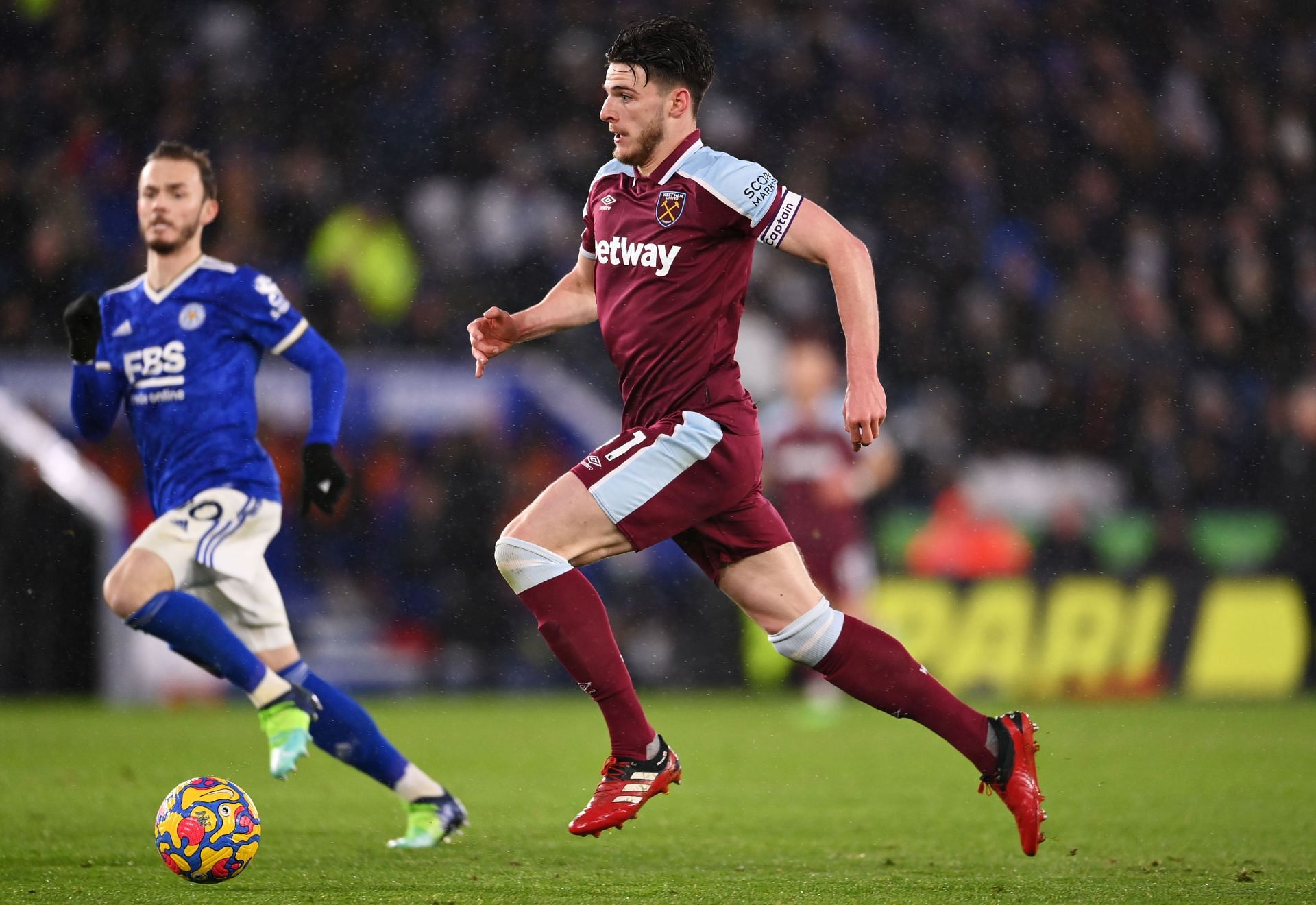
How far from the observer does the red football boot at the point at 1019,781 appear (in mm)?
4457

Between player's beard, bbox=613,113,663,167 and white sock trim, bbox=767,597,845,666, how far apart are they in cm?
124

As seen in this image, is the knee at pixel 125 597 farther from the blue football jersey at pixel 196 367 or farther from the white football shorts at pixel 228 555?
the blue football jersey at pixel 196 367

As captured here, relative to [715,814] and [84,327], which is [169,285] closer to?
[84,327]

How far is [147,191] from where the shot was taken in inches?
216

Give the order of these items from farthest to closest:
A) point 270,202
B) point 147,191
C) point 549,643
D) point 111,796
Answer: point 270,202 < point 111,796 < point 147,191 < point 549,643

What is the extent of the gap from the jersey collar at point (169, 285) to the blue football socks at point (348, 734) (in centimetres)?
124

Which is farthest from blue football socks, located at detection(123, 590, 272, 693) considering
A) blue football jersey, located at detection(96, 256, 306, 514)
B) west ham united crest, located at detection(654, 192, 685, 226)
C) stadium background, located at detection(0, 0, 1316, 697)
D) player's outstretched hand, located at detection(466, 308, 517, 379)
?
stadium background, located at detection(0, 0, 1316, 697)

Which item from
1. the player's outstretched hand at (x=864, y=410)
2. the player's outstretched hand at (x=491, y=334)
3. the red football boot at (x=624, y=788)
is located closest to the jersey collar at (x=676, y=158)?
the player's outstretched hand at (x=491, y=334)

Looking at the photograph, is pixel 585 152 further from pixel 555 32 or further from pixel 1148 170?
pixel 1148 170

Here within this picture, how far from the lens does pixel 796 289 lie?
47.6ft

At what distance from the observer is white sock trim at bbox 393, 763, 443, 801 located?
5398 millimetres

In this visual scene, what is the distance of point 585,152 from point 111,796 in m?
9.46

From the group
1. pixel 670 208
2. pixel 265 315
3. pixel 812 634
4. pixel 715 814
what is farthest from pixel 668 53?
pixel 715 814

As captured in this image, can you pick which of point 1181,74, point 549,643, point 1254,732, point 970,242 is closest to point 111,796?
point 549,643
